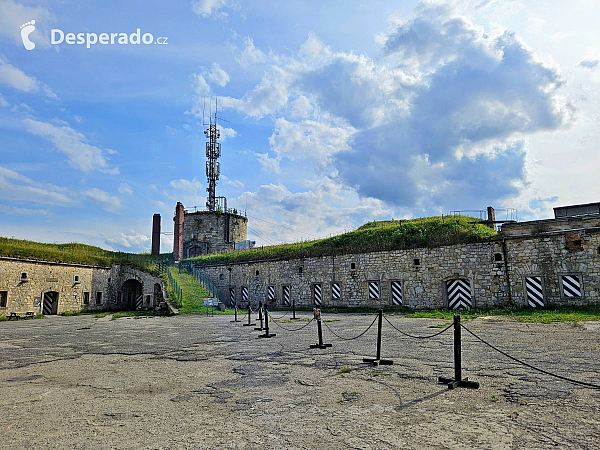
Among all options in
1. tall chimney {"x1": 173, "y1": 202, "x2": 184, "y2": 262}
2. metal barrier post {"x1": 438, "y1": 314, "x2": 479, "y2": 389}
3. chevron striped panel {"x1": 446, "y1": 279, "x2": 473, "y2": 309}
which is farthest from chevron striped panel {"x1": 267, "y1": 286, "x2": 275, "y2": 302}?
metal barrier post {"x1": 438, "y1": 314, "x2": 479, "y2": 389}

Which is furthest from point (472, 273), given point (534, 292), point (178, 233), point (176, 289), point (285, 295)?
point (178, 233)

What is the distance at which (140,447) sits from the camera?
3920mm

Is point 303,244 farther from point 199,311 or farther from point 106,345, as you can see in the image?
point 106,345

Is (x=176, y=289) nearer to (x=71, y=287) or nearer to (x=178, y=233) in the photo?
(x=71, y=287)

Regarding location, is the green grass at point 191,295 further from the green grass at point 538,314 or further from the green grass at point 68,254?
the green grass at point 538,314

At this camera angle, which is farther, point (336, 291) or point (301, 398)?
point (336, 291)

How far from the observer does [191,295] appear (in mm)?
28578

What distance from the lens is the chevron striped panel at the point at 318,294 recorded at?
27.2 m

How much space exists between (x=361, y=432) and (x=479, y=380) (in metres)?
2.96

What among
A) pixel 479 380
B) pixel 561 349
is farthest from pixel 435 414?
pixel 561 349

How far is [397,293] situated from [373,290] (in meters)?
1.62

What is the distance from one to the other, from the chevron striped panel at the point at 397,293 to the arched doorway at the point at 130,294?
24152 millimetres

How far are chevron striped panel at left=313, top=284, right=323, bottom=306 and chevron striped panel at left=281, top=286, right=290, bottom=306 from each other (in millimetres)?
2548

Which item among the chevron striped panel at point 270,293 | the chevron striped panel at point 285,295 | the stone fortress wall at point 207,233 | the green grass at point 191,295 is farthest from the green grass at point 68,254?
the chevron striped panel at point 285,295
